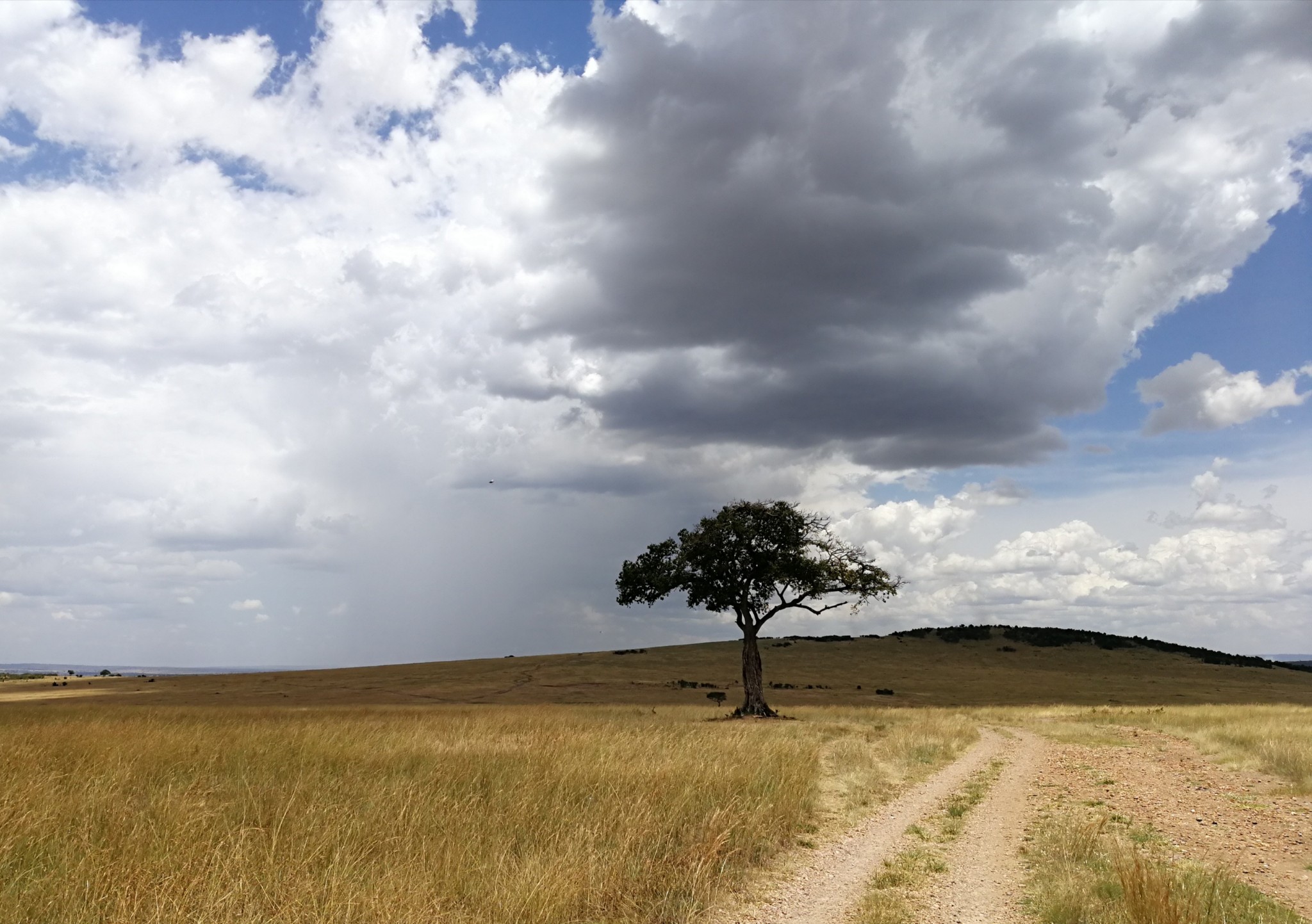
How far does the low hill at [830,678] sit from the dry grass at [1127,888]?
35.2 metres

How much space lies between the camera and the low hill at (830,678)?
52000 mm

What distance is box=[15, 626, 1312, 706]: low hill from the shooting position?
52.0 m

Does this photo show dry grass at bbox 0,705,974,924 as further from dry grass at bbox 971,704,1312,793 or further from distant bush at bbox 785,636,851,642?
distant bush at bbox 785,636,851,642

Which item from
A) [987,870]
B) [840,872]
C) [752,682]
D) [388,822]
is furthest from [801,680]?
[388,822]

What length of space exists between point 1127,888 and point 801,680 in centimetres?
6091

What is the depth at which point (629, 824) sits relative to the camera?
9930 millimetres

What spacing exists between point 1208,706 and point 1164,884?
1872 inches

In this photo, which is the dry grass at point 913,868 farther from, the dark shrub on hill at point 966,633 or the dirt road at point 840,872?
the dark shrub on hill at point 966,633

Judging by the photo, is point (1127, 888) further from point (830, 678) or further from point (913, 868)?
point (830, 678)

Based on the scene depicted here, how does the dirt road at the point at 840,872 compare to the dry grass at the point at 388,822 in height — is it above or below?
below

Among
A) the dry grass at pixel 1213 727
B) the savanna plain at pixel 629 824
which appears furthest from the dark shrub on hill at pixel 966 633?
the savanna plain at pixel 629 824

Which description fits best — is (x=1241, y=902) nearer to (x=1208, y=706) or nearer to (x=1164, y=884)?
(x=1164, y=884)

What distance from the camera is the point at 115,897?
6.77 metres

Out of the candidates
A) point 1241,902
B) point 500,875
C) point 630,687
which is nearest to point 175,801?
point 500,875
